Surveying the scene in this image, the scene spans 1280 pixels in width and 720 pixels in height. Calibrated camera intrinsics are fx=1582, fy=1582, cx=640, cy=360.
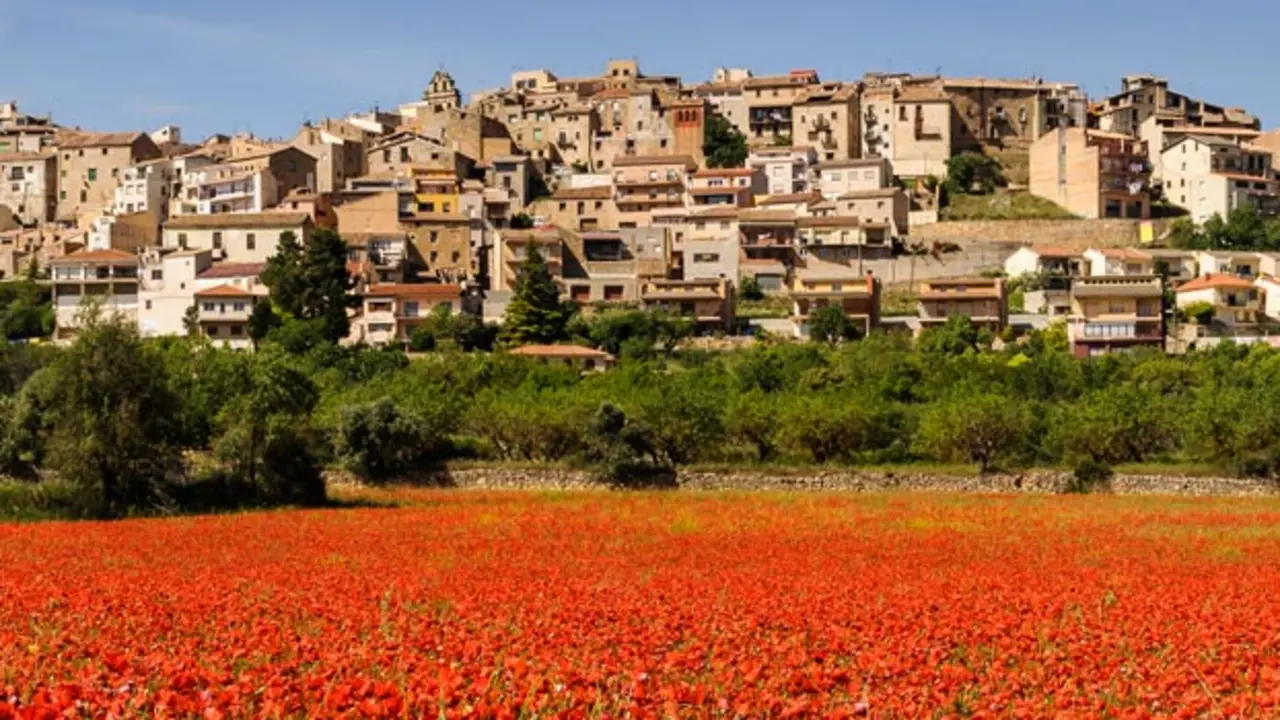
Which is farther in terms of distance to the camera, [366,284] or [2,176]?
[2,176]

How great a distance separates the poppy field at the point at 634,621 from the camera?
9.08 meters

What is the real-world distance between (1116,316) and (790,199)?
2710cm

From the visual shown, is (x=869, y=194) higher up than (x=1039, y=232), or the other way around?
(x=869, y=194)

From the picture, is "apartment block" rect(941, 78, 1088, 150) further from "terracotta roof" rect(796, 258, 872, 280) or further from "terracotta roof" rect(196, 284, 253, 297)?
"terracotta roof" rect(196, 284, 253, 297)

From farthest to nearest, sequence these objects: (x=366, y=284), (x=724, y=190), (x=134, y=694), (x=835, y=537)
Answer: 1. (x=724, y=190)
2. (x=366, y=284)
3. (x=835, y=537)
4. (x=134, y=694)

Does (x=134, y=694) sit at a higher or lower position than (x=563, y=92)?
lower

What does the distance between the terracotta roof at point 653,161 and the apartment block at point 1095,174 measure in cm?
2342

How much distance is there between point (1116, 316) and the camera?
75.1m

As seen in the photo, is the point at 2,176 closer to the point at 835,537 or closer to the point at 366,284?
the point at 366,284

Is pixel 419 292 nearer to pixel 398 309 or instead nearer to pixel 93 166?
pixel 398 309

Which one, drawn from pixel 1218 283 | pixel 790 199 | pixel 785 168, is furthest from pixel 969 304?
pixel 785 168

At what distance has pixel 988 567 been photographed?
76.9 feet

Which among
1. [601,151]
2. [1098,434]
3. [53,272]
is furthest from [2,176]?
[1098,434]

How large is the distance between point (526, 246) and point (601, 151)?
1225 inches
